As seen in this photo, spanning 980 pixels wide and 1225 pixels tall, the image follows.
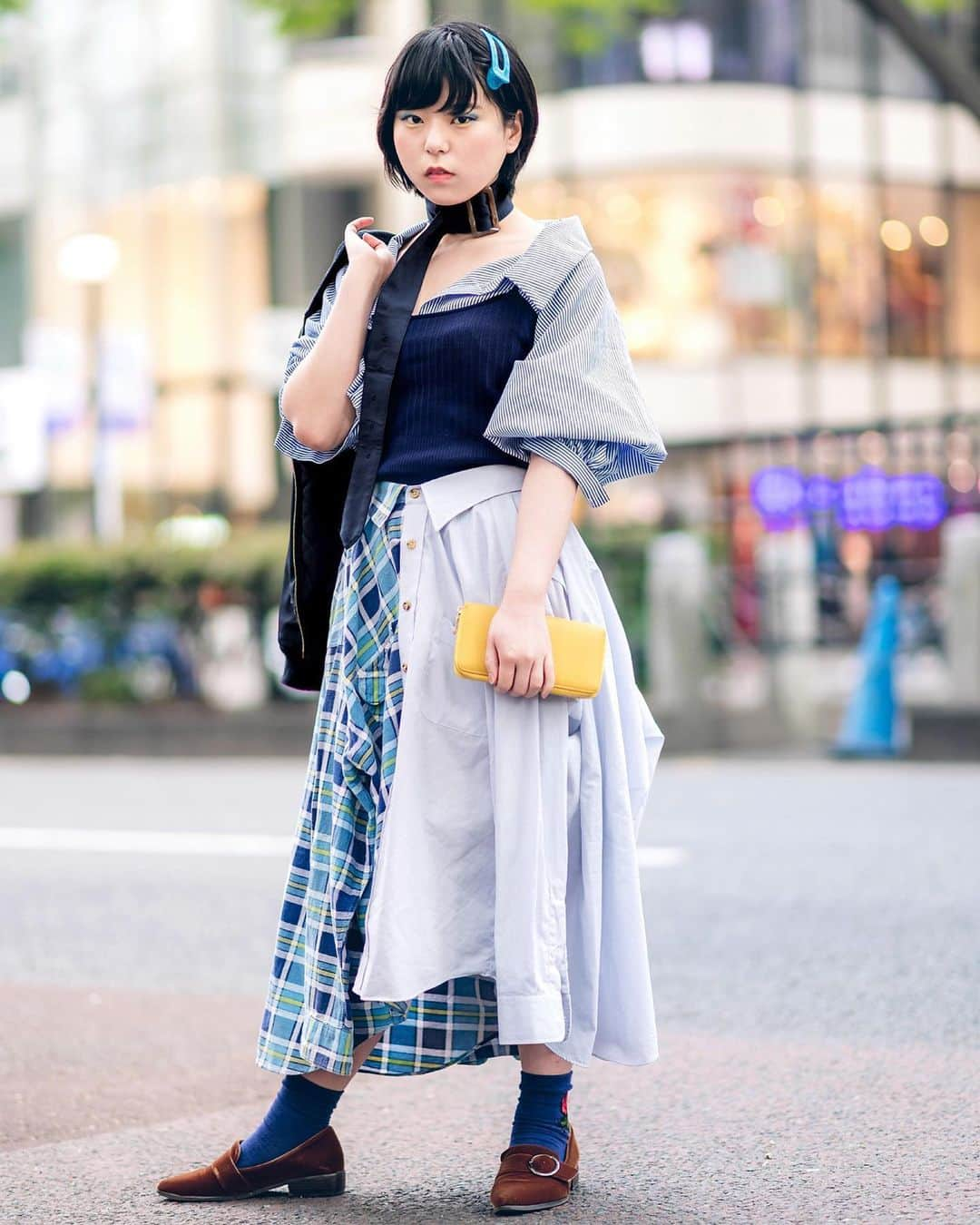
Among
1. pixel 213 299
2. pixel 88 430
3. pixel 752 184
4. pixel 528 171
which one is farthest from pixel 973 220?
pixel 88 430

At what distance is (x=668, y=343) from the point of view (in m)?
26.3

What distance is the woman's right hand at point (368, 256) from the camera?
2.88 metres

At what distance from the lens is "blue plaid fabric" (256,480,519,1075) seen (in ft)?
9.05

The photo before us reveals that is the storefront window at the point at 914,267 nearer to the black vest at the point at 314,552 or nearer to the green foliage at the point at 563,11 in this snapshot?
the green foliage at the point at 563,11

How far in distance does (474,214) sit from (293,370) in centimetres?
38

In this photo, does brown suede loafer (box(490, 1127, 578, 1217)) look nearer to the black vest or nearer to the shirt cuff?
the black vest

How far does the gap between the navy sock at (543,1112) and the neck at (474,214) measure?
1.32 meters

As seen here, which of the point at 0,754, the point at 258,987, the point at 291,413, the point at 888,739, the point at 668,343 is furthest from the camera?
the point at 668,343

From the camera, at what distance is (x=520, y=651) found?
2.64 metres

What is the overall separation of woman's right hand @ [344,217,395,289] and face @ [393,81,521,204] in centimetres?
12

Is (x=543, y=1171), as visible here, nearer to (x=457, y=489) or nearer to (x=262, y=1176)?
(x=262, y=1176)

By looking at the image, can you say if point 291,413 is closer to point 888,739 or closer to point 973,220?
point 888,739

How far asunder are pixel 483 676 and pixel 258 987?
2447 mm

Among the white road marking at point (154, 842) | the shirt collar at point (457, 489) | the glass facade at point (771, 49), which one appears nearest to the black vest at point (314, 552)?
the shirt collar at point (457, 489)
